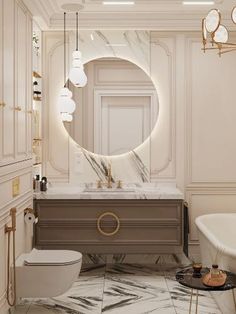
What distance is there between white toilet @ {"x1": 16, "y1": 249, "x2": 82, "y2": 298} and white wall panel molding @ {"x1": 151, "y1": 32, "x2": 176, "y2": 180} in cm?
177

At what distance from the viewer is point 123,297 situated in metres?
3.93

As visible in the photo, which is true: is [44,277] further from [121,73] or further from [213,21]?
[121,73]

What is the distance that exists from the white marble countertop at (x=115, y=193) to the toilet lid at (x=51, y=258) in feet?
2.17

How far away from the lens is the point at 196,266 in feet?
10.4

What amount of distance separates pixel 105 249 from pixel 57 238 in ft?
1.45

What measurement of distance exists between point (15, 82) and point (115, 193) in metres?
1.42

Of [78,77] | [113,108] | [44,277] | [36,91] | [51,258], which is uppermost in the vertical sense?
[78,77]

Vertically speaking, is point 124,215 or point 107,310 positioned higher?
point 124,215

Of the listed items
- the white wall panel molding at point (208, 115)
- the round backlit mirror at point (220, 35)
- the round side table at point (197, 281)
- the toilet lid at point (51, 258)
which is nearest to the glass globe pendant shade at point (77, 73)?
the white wall panel molding at point (208, 115)


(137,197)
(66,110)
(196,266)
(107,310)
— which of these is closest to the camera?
(196,266)

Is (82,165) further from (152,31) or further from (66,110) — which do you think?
(152,31)

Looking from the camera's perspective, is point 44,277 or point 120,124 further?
point 120,124

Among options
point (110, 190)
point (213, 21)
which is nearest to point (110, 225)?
point (110, 190)

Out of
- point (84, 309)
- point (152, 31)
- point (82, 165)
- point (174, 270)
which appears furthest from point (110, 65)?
point (84, 309)
